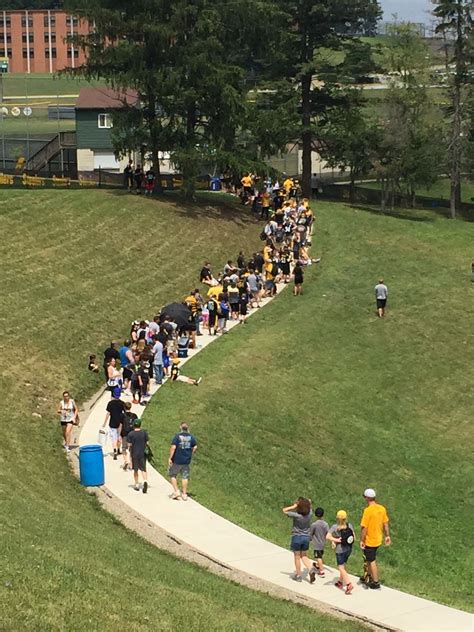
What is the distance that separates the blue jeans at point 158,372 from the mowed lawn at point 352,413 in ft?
1.74

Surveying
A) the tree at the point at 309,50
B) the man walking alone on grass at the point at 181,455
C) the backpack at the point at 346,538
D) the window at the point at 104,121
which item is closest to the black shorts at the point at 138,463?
the man walking alone on grass at the point at 181,455

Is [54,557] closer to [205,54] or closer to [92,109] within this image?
[205,54]

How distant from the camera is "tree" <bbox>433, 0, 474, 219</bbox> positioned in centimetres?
6356

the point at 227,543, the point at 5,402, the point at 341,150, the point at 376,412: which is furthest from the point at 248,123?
the point at 227,543

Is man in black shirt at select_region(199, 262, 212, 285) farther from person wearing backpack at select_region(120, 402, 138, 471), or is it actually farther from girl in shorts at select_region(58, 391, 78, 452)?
person wearing backpack at select_region(120, 402, 138, 471)

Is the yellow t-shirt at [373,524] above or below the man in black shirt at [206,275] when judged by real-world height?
below

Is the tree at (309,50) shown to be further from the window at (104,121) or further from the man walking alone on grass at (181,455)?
the man walking alone on grass at (181,455)

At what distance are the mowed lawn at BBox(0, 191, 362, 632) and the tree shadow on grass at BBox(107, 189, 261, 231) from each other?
0.41 ft

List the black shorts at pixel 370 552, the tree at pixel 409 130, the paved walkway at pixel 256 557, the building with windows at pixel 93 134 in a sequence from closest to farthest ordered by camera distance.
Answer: the paved walkway at pixel 256 557 → the black shorts at pixel 370 552 → the tree at pixel 409 130 → the building with windows at pixel 93 134

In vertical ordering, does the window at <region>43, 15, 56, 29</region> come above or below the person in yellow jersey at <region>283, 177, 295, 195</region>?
above

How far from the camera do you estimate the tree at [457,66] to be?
6356cm

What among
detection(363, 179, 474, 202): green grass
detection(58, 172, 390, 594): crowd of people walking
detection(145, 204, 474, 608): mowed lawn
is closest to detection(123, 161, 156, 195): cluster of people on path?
detection(58, 172, 390, 594): crowd of people walking

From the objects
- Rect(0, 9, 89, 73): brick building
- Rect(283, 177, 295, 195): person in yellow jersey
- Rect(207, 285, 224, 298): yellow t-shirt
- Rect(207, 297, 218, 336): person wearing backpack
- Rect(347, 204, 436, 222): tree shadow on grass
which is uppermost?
Rect(0, 9, 89, 73): brick building

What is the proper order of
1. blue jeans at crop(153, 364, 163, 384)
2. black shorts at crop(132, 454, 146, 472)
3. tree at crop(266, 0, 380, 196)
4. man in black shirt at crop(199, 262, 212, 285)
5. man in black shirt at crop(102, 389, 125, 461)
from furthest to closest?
tree at crop(266, 0, 380, 196) < man in black shirt at crop(199, 262, 212, 285) < blue jeans at crop(153, 364, 163, 384) < man in black shirt at crop(102, 389, 125, 461) < black shorts at crop(132, 454, 146, 472)
